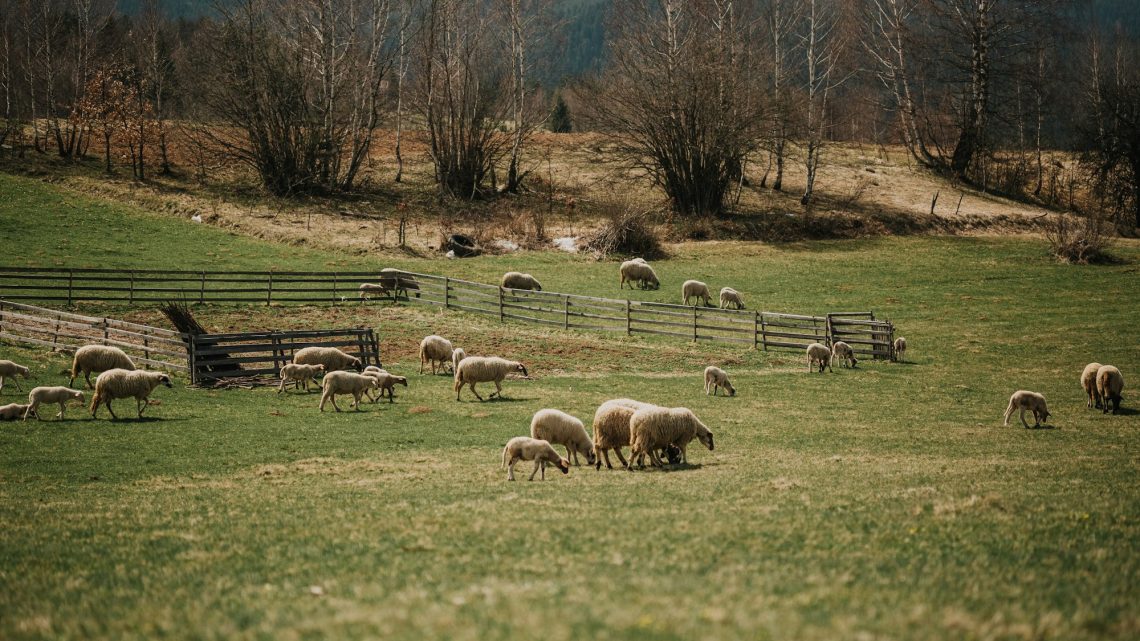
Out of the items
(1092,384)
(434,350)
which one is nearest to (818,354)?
(1092,384)

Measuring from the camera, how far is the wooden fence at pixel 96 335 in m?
24.7

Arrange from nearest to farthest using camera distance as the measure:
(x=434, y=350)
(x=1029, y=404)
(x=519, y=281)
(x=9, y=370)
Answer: (x=1029, y=404), (x=9, y=370), (x=434, y=350), (x=519, y=281)

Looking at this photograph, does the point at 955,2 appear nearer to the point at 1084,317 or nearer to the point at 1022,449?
the point at 1084,317

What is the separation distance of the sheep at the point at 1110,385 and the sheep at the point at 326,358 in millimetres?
18167

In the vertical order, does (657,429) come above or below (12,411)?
above

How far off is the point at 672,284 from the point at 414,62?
103 feet

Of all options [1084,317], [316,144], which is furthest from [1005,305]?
[316,144]

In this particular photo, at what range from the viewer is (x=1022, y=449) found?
15633mm

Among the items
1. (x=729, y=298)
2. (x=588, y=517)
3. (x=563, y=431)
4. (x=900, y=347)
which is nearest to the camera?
(x=588, y=517)

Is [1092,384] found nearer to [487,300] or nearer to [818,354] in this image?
[818,354]

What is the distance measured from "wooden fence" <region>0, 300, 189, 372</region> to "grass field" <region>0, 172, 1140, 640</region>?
1371mm

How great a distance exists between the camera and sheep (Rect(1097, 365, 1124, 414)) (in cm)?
2016

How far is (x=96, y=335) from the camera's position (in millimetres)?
26328

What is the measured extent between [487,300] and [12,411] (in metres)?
21.7
